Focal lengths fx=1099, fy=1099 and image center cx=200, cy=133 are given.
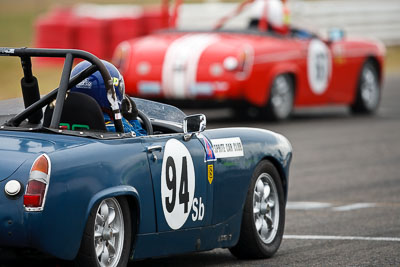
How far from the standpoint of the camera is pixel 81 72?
6.12 metres

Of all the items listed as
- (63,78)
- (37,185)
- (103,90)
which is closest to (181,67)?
(103,90)

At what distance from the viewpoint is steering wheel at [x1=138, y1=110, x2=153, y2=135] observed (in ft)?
21.5

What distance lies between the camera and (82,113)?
6.10 meters

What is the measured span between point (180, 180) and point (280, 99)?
33.7 ft

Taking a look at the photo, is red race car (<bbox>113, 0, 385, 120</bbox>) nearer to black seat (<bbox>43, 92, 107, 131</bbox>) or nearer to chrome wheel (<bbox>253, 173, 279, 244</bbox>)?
chrome wheel (<bbox>253, 173, 279, 244</bbox>)

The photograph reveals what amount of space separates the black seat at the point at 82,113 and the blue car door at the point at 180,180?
0.96 ft

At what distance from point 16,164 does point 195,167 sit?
1351mm

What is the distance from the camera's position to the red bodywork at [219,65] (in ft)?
50.1

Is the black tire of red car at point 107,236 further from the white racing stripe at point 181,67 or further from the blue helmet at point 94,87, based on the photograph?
the white racing stripe at point 181,67

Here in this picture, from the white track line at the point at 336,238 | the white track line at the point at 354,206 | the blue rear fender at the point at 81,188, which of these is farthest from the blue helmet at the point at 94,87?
the white track line at the point at 354,206

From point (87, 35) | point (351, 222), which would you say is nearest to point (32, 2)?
point (87, 35)

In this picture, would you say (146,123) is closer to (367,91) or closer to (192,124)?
(192,124)

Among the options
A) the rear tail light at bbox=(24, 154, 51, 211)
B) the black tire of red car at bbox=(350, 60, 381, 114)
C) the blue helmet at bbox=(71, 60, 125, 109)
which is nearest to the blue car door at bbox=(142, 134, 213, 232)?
the blue helmet at bbox=(71, 60, 125, 109)

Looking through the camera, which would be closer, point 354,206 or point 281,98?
point 354,206
